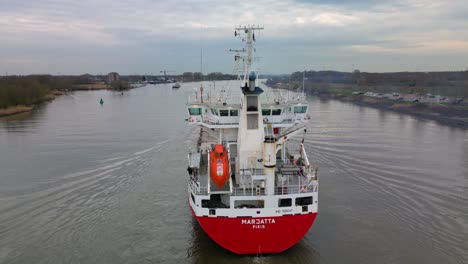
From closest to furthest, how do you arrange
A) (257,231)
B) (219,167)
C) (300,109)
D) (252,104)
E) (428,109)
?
(257,231)
(219,167)
(252,104)
(300,109)
(428,109)

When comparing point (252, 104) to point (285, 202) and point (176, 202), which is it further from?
point (176, 202)

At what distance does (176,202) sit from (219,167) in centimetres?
643

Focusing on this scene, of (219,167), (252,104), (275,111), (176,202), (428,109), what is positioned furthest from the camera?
(428,109)

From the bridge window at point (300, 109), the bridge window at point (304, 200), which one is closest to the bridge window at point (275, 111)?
the bridge window at point (300, 109)

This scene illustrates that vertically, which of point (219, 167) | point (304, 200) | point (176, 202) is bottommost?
point (176, 202)

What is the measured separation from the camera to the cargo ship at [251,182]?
11.9 m

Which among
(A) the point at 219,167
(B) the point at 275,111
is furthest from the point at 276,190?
(B) the point at 275,111

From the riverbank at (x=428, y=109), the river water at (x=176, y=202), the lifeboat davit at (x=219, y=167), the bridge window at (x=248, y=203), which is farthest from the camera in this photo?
the riverbank at (x=428, y=109)

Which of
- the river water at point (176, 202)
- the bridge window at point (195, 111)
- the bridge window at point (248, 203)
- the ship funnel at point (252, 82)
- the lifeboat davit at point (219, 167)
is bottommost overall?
the river water at point (176, 202)

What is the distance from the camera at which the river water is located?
43.1ft

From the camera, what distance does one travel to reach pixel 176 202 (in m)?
17.7

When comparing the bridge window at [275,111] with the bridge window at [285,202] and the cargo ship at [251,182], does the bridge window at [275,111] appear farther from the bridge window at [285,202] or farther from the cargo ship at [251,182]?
the bridge window at [285,202]

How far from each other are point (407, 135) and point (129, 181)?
28.6 metres

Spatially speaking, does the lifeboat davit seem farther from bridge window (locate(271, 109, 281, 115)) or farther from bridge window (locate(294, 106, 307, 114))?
bridge window (locate(294, 106, 307, 114))
